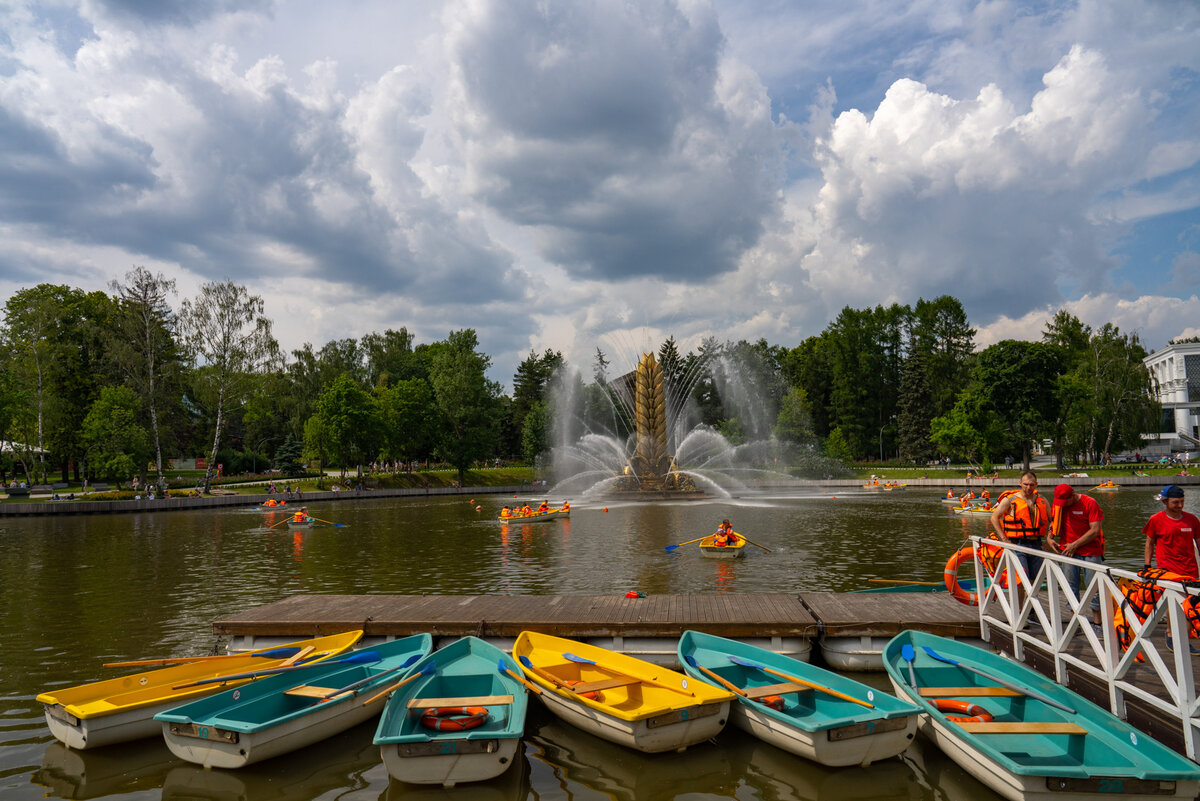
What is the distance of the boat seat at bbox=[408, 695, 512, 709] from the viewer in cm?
871

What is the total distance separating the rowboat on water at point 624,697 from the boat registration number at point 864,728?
1.44 m

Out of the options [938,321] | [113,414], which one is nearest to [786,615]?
[113,414]

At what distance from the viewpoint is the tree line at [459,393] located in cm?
6906

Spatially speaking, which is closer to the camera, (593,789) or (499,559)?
(593,789)

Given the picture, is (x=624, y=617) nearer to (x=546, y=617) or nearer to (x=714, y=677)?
(x=546, y=617)

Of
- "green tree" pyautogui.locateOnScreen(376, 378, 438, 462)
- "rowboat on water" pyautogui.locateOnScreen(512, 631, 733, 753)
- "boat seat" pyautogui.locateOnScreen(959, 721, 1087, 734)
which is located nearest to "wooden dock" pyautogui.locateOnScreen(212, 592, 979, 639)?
"rowboat on water" pyautogui.locateOnScreen(512, 631, 733, 753)

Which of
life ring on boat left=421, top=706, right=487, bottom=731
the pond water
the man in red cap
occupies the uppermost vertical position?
the man in red cap

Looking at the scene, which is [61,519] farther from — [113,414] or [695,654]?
[695,654]

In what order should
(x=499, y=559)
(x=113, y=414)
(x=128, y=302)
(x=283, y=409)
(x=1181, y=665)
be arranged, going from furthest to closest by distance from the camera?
(x=283, y=409) < (x=128, y=302) < (x=113, y=414) < (x=499, y=559) < (x=1181, y=665)

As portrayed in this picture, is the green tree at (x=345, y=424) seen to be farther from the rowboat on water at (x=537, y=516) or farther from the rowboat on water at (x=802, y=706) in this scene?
the rowboat on water at (x=802, y=706)

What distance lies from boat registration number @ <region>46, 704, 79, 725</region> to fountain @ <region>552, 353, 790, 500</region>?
47290 mm

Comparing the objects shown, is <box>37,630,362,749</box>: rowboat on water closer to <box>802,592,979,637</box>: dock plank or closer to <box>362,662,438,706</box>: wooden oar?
<box>362,662,438,706</box>: wooden oar

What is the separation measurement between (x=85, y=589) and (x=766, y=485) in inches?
2489

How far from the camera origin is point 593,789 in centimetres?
819
